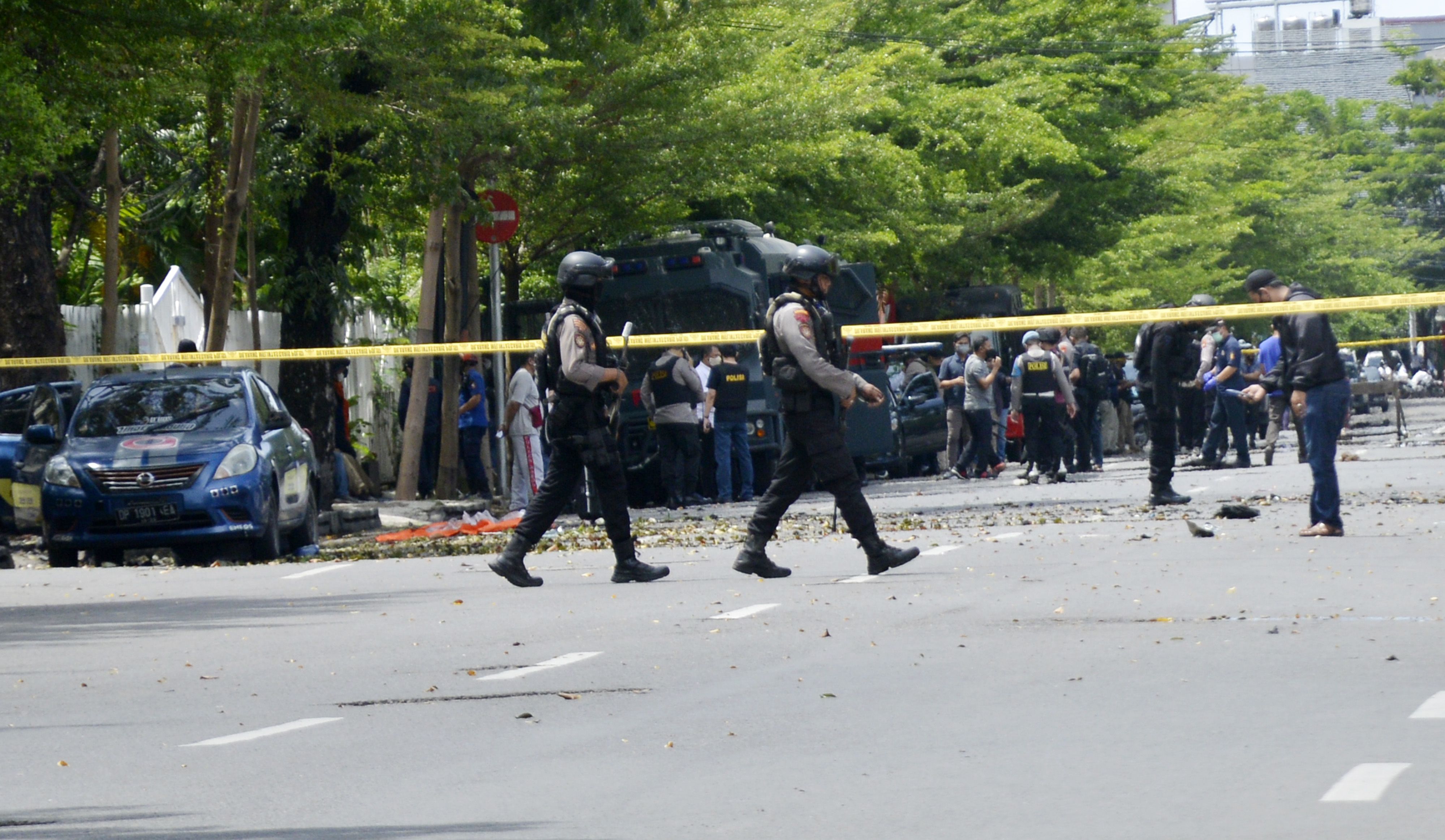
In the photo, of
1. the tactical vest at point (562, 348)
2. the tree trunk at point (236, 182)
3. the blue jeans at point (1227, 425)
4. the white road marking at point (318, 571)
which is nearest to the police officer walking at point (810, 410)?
the tactical vest at point (562, 348)

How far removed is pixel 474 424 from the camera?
2353cm

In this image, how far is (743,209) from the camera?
27562 mm

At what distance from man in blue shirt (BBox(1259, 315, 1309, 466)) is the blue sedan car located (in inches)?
465

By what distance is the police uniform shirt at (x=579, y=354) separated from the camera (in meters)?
11.6

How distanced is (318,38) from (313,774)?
9.84 metres

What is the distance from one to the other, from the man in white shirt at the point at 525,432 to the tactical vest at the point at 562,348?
287 inches

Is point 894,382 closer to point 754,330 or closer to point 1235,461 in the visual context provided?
point 1235,461

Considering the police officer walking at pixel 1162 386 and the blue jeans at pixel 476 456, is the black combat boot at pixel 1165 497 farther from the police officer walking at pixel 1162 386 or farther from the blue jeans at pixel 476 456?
the blue jeans at pixel 476 456

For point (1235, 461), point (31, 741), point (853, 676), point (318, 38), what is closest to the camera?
point (31, 741)

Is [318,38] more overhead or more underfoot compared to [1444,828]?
more overhead

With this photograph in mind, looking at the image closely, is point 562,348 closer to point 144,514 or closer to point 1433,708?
point 144,514

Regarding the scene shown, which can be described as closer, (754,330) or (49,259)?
(49,259)

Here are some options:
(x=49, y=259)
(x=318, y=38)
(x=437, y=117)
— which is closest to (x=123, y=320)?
(x=49, y=259)

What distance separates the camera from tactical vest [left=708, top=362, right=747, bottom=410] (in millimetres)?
21375
